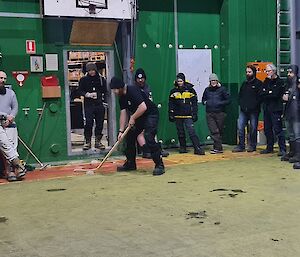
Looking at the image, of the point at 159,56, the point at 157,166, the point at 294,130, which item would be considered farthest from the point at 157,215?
the point at 159,56

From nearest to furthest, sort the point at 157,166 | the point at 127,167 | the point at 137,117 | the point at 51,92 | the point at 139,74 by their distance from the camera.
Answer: the point at 137,117 < the point at 157,166 < the point at 127,167 < the point at 51,92 < the point at 139,74

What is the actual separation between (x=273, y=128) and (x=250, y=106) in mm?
687

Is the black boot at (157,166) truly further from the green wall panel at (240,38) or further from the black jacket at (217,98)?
the green wall panel at (240,38)

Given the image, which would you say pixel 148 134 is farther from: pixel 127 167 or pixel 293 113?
pixel 293 113

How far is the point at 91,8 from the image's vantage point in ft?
31.2

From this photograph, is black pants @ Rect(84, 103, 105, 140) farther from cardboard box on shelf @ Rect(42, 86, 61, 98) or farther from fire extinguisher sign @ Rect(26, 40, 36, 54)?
fire extinguisher sign @ Rect(26, 40, 36, 54)

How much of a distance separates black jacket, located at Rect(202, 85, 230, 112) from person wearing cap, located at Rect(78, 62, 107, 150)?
2138 mm

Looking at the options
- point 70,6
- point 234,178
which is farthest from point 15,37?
point 234,178

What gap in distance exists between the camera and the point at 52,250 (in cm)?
472

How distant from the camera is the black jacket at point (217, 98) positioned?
10461mm

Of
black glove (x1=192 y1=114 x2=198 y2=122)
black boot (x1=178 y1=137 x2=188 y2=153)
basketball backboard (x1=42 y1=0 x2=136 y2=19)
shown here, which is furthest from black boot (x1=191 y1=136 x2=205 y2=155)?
basketball backboard (x1=42 y1=0 x2=136 y2=19)

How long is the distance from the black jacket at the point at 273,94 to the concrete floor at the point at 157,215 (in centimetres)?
165

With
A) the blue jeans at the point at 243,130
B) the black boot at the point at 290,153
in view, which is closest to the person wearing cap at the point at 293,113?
the black boot at the point at 290,153

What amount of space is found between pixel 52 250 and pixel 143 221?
121 centimetres
